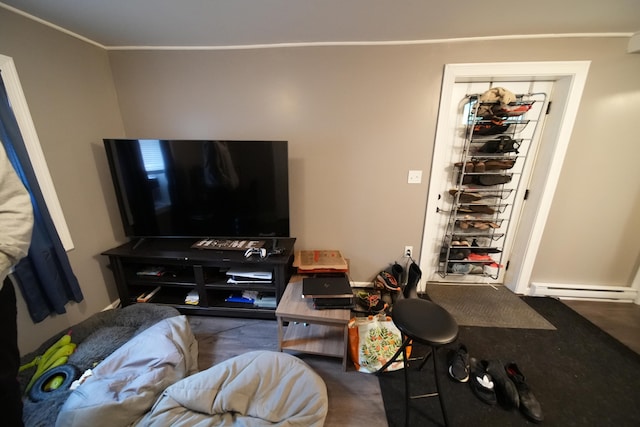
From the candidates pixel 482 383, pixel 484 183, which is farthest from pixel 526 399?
pixel 484 183

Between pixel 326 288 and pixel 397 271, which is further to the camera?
pixel 397 271

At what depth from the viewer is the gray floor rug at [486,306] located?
1809 millimetres

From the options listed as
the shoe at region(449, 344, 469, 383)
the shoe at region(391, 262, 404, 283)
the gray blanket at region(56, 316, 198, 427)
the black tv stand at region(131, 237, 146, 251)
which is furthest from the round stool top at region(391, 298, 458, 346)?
the black tv stand at region(131, 237, 146, 251)

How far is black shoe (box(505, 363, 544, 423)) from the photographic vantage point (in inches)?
45.4

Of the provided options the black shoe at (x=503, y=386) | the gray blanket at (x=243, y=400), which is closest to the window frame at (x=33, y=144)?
the gray blanket at (x=243, y=400)

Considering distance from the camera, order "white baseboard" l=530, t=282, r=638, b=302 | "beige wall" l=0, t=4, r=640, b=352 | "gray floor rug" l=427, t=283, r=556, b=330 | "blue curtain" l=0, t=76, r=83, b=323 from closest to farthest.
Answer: "blue curtain" l=0, t=76, r=83, b=323 → "beige wall" l=0, t=4, r=640, b=352 → "gray floor rug" l=427, t=283, r=556, b=330 → "white baseboard" l=530, t=282, r=638, b=302

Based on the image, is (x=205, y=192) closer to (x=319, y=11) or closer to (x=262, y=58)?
(x=262, y=58)

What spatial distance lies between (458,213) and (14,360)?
9.34 feet

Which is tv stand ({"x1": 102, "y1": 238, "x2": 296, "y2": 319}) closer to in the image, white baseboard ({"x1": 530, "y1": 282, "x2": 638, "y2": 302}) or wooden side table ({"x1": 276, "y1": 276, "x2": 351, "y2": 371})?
wooden side table ({"x1": 276, "y1": 276, "x2": 351, "y2": 371})

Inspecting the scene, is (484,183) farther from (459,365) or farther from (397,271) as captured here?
(459,365)

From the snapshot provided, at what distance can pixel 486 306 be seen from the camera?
199cm

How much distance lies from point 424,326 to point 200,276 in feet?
5.35

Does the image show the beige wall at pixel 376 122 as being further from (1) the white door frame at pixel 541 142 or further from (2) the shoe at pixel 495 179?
(2) the shoe at pixel 495 179

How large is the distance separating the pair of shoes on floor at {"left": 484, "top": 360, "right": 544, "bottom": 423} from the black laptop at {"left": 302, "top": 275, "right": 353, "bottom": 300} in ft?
2.99
